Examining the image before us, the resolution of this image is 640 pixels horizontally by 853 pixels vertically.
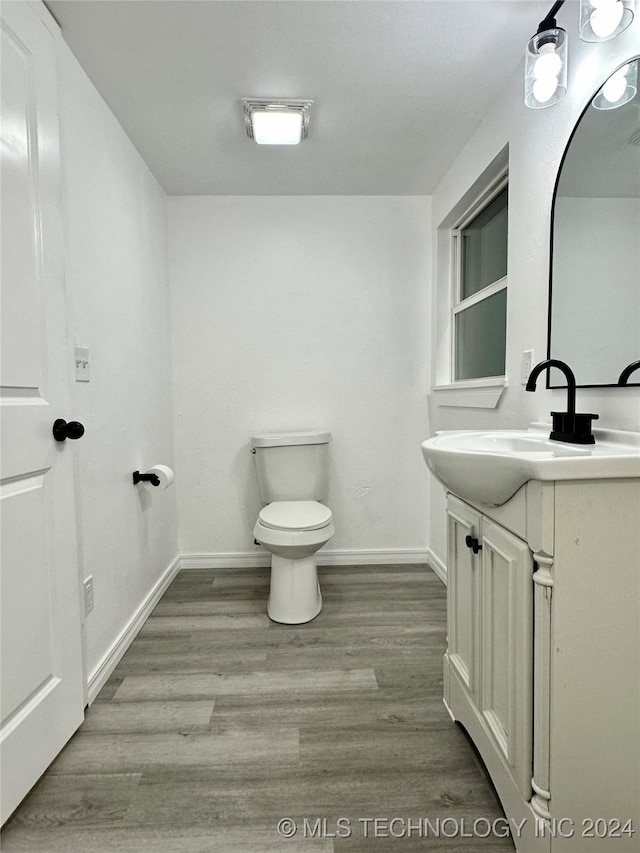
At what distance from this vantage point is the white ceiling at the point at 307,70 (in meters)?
1.25

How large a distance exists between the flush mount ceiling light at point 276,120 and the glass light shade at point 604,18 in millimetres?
943

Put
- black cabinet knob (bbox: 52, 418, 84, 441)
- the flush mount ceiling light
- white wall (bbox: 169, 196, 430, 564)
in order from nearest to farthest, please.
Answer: black cabinet knob (bbox: 52, 418, 84, 441)
the flush mount ceiling light
white wall (bbox: 169, 196, 430, 564)

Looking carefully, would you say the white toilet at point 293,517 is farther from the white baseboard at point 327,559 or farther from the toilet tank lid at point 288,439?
the white baseboard at point 327,559

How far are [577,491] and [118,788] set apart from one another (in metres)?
1.30

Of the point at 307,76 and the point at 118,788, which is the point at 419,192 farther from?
the point at 118,788

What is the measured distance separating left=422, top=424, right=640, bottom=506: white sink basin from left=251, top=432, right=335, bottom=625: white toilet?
33.5 inches

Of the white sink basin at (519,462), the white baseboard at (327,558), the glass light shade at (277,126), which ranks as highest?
the glass light shade at (277,126)

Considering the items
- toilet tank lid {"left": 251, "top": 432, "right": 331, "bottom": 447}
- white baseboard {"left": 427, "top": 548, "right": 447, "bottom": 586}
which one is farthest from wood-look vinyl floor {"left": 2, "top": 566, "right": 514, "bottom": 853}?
toilet tank lid {"left": 251, "top": 432, "right": 331, "bottom": 447}

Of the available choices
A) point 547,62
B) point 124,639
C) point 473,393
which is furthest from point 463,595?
point 547,62

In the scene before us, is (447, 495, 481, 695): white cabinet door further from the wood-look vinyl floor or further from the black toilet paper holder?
the black toilet paper holder

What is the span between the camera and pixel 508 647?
924 mm

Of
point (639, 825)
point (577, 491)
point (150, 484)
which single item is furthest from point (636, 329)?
point (150, 484)

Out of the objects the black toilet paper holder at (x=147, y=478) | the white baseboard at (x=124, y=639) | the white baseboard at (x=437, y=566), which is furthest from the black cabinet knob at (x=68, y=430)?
the white baseboard at (x=437, y=566)

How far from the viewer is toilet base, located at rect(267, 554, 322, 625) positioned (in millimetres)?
1875
